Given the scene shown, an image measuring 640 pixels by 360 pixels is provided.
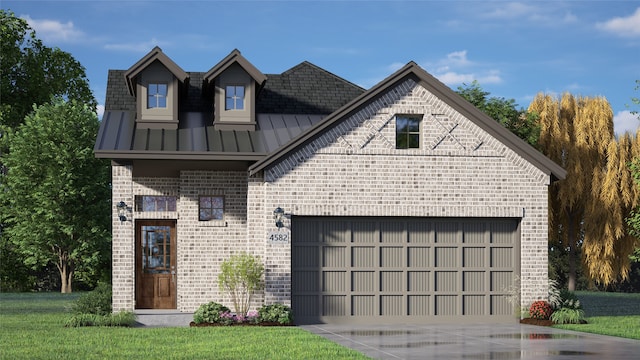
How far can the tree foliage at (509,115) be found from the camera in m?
35.9

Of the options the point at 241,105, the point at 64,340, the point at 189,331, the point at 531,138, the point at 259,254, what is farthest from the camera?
the point at 531,138

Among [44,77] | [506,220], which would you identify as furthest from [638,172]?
[44,77]

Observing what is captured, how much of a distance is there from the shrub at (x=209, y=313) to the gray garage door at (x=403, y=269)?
1.96 m

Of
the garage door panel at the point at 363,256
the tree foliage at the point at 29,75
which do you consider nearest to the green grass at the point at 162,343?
the garage door panel at the point at 363,256

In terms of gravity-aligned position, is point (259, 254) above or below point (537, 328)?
above

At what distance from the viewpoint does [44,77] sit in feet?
169

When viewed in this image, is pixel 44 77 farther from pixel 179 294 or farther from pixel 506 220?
pixel 506 220

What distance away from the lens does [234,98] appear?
25750 mm

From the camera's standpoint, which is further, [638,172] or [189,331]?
[638,172]

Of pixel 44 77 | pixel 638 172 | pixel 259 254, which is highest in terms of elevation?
pixel 44 77

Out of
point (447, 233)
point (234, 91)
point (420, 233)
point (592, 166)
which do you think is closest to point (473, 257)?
point (447, 233)

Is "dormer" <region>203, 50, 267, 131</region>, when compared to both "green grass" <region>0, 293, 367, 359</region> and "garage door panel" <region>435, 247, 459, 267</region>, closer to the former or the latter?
"garage door panel" <region>435, 247, 459, 267</region>

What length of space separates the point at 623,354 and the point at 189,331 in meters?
9.31

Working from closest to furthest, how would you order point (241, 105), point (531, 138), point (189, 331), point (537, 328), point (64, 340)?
point (64, 340) → point (189, 331) → point (537, 328) → point (241, 105) → point (531, 138)
